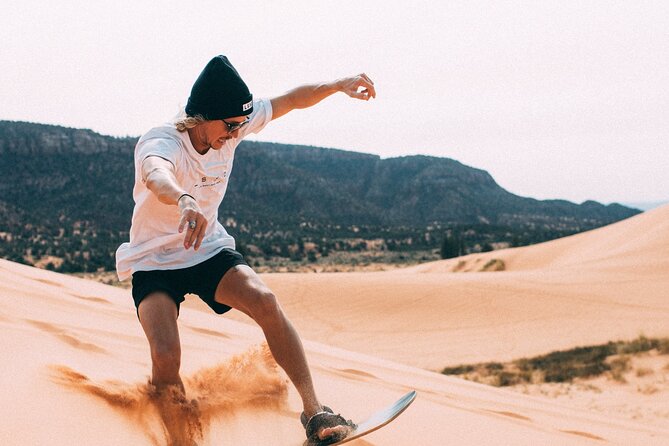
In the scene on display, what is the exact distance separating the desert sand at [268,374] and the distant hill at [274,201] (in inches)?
877

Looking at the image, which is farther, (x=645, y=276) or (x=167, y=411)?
(x=645, y=276)

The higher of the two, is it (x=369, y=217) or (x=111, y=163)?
(x=111, y=163)

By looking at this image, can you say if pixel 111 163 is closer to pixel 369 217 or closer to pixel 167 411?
pixel 369 217

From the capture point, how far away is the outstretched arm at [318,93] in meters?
3.64

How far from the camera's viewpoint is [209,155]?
3.06 meters

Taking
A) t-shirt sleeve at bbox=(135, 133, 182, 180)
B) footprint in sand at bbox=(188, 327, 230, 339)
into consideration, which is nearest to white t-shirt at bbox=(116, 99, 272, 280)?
t-shirt sleeve at bbox=(135, 133, 182, 180)

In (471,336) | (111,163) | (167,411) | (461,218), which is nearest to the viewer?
(167,411)

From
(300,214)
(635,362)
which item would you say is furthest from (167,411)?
(300,214)

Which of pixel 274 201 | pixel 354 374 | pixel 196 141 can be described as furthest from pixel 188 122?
pixel 274 201

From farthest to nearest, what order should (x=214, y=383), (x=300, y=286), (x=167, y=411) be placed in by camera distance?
1. (x=300, y=286)
2. (x=214, y=383)
3. (x=167, y=411)

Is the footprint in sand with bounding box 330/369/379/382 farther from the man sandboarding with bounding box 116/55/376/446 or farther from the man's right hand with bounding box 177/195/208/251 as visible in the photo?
the man's right hand with bounding box 177/195/208/251

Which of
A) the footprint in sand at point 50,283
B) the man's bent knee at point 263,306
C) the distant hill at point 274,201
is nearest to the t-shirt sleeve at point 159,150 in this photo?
the man's bent knee at point 263,306

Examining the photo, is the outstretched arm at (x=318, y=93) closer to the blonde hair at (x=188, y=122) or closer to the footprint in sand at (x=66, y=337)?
the blonde hair at (x=188, y=122)

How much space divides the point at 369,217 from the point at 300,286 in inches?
2534
